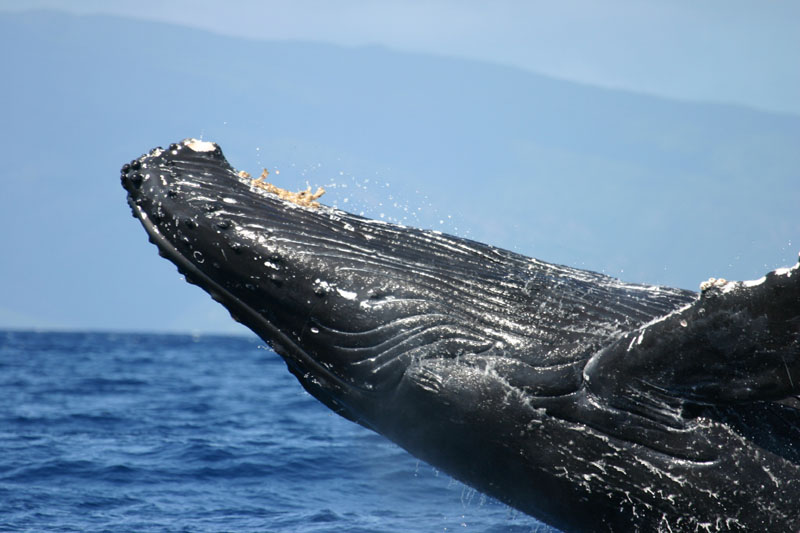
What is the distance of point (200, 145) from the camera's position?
7039mm

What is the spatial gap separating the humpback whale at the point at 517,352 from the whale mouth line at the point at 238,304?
1 cm

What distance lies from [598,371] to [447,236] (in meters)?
1.73

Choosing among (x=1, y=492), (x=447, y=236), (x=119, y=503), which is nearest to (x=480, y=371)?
(x=447, y=236)

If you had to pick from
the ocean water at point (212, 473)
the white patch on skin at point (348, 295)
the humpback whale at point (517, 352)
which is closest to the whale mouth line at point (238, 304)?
the humpback whale at point (517, 352)

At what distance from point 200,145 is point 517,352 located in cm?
288

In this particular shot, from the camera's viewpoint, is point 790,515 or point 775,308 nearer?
point 775,308

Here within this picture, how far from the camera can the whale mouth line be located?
6516mm

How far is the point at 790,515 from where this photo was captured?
Result: 5.35 metres

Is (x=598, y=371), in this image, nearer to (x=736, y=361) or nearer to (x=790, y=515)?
(x=736, y=361)

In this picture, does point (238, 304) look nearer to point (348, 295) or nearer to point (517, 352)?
point (348, 295)

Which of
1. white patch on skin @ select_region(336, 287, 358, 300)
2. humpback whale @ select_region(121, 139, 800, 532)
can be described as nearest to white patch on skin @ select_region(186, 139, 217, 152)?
humpback whale @ select_region(121, 139, 800, 532)

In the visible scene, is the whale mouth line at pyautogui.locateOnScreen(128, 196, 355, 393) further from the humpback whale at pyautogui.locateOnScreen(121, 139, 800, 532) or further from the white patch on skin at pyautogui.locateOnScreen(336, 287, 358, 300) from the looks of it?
the white patch on skin at pyautogui.locateOnScreen(336, 287, 358, 300)

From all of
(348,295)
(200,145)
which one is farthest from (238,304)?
(200,145)

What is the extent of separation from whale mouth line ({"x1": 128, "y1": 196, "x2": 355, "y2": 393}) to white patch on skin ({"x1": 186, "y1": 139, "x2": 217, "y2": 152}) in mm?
607
